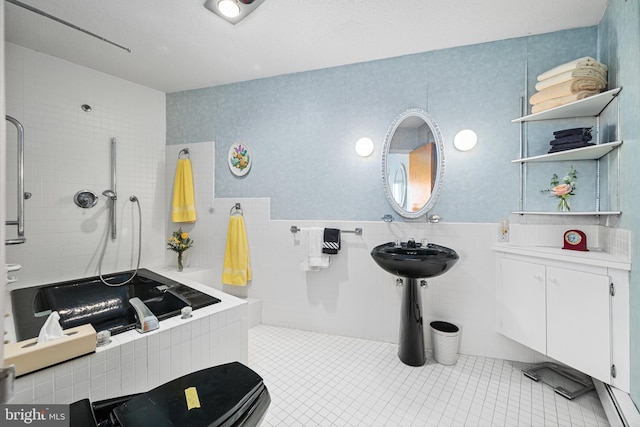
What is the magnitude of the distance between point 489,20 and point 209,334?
266 cm

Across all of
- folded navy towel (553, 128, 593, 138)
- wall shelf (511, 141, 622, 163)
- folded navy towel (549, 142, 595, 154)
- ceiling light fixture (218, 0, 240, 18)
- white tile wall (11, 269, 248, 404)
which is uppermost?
ceiling light fixture (218, 0, 240, 18)

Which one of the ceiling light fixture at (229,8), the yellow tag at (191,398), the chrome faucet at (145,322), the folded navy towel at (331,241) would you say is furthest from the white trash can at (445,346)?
the ceiling light fixture at (229,8)

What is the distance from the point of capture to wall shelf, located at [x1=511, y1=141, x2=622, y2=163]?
5.31 ft

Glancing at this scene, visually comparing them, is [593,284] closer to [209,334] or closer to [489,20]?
[489,20]

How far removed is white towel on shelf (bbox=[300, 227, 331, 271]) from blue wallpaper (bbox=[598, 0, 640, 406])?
70.5 inches

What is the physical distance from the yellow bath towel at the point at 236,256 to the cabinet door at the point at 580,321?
233 centimetres

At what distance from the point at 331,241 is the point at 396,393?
3.79 ft

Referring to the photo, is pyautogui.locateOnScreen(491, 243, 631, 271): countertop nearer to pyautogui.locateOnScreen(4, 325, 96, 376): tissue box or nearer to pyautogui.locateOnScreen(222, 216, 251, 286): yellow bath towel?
pyautogui.locateOnScreen(222, 216, 251, 286): yellow bath towel

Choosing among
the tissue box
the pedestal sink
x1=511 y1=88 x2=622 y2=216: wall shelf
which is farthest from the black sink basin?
the tissue box

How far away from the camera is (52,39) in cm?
214

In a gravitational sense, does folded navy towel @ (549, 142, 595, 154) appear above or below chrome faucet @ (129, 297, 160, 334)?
above

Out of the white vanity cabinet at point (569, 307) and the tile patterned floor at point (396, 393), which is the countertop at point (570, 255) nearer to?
the white vanity cabinet at point (569, 307)

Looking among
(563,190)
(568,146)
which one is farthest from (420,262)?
(568,146)

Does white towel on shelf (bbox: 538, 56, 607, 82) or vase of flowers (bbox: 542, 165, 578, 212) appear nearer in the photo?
white towel on shelf (bbox: 538, 56, 607, 82)
